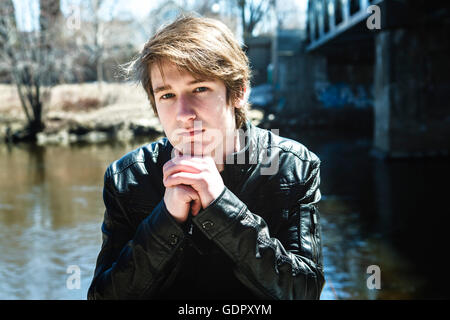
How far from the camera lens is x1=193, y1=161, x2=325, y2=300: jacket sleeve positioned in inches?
58.3

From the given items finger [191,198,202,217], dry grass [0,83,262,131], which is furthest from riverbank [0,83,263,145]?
finger [191,198,202,217]

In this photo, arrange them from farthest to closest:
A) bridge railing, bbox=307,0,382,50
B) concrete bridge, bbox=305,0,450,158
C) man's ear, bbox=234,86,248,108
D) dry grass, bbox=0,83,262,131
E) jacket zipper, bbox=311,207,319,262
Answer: dry grass, bbox=0,83,262,131 → bridge railing, bbox=307,0,382,50 → concrete bridge, bbox=305,0,450,158 → man's ear, bbox=234,86,248,108 → jacket zipper, bbox=311,207,319,262

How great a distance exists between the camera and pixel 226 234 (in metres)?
1.49

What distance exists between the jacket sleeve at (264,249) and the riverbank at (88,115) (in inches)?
643

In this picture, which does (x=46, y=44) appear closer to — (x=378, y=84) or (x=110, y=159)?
(x=110, y=159)

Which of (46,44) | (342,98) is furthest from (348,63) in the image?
(46,44)

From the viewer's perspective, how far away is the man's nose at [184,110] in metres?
1.54

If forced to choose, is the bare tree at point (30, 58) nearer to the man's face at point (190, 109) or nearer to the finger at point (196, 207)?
the man's face at point (190, 109)

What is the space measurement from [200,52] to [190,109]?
0.64 ft

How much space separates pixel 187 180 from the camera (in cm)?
141

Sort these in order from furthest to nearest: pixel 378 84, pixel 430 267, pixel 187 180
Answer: pixel 378 84 < pixel 430 267 < pixel 187 180

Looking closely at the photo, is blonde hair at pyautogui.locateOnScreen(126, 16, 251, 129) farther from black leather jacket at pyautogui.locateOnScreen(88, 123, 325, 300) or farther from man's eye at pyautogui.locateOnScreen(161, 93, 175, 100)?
black leather jacket at pyautogui.locateOnScreen(88, 123, 325, 300)

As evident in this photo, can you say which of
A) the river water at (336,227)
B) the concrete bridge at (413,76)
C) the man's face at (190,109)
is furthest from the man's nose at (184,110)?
the concrete bridge at (413,76)
